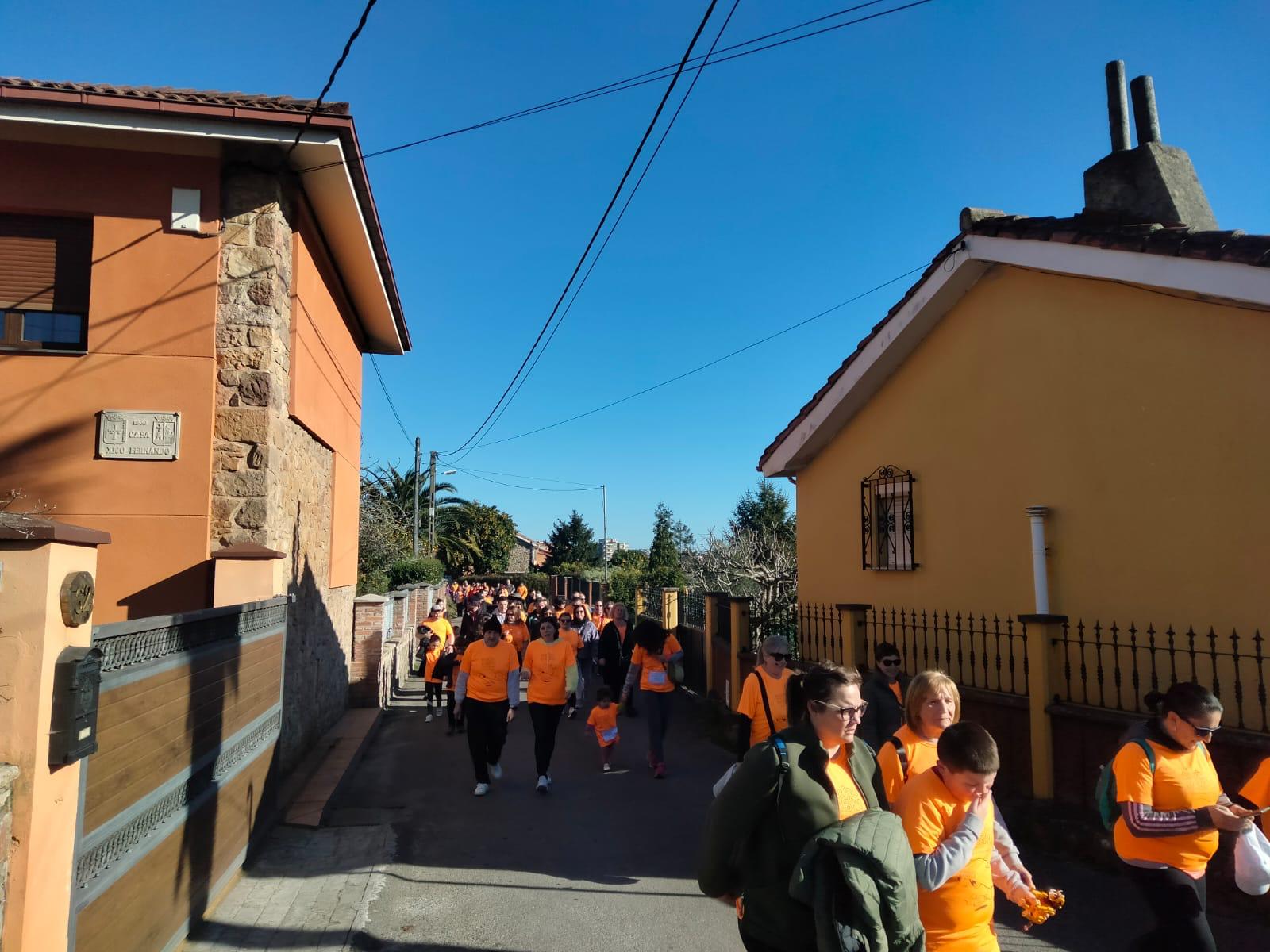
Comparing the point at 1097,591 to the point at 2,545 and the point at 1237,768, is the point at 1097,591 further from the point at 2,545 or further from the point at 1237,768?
the point at 2,545

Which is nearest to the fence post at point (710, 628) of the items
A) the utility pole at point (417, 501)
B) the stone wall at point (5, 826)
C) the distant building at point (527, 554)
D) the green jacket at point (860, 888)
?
the green jacket at point (860, 888)

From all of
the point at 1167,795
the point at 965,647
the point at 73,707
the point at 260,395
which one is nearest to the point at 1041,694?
the point at 965,647

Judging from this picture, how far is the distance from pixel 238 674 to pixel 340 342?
7520 millimetres

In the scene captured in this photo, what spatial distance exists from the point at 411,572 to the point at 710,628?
47.2 feet

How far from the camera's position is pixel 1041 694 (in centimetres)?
667

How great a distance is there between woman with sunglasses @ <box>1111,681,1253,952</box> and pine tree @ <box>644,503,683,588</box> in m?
20.6

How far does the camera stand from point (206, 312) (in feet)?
25.8

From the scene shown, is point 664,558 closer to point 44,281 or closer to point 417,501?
point 417,501

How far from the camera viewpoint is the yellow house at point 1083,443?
245 inches

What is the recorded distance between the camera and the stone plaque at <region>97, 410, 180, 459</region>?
7.59 metres

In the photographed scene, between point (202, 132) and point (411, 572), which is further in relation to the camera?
point (411, 572)

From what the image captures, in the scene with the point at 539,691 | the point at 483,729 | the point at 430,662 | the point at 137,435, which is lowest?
the point at 483,729

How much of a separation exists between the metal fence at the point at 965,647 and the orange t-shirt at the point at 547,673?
3026mm

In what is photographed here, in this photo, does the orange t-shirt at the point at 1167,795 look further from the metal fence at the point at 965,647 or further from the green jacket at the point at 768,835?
the metal fence at the point at 965,647
